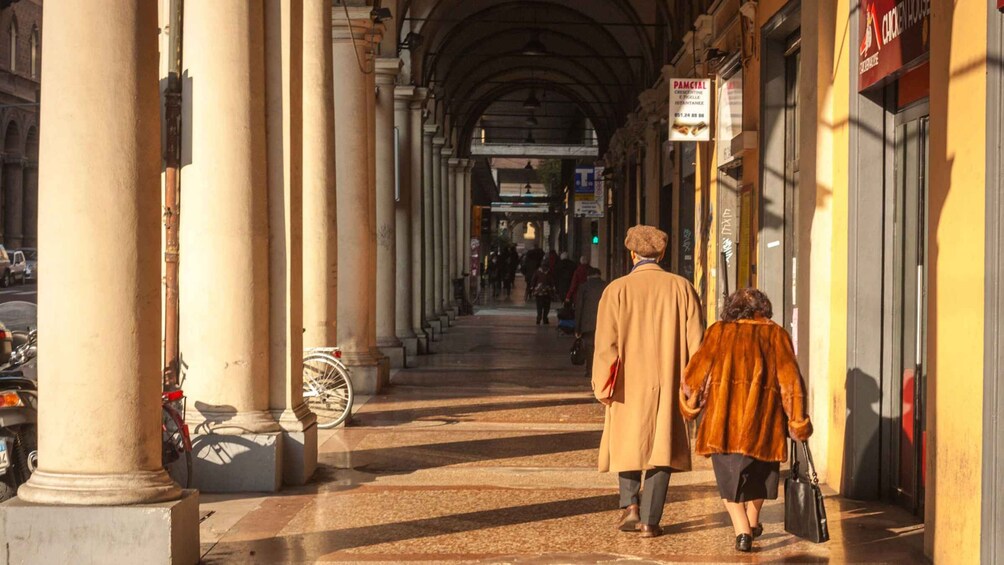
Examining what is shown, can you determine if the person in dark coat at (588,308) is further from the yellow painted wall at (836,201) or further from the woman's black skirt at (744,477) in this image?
the woman's black skirt at (744,477)

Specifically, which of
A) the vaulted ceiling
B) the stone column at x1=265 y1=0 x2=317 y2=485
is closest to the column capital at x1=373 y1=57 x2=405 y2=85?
the vaulted ceiling

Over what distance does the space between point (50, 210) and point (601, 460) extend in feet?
10.4

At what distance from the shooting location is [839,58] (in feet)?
31.0

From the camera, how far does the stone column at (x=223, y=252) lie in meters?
→ 9.41

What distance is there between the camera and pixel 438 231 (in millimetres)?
32000

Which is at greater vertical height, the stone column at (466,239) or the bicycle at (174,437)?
the stone column at (466,239)

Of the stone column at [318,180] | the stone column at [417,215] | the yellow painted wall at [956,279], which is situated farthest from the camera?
the stone column at [417,215]

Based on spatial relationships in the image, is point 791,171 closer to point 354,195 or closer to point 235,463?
point 235,463

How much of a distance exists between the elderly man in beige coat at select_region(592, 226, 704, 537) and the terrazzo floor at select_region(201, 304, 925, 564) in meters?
0.33

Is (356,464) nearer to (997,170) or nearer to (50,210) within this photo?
(50,210)

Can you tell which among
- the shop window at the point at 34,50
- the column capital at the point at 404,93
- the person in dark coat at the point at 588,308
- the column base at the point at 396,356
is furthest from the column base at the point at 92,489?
the shop window at the point at 34,50

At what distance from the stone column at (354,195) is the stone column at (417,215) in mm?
6188

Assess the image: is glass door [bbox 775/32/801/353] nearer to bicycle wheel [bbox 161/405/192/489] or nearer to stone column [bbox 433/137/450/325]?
bicycle wheel [bbox 161/405/192/489]

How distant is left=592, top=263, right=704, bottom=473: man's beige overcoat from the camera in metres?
7.83
